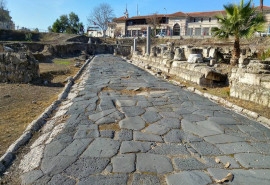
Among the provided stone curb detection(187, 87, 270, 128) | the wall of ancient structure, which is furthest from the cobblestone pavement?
the wall of ancient structure

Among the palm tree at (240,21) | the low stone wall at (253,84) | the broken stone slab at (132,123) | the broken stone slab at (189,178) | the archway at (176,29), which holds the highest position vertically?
the archway at (176,29)

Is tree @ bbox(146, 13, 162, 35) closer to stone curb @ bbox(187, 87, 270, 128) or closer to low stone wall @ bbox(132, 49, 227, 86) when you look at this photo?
low stone wall @ bbox(132, 49, 227, 86)

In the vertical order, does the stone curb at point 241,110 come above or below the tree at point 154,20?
below

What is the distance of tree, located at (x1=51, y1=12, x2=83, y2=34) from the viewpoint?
6084cm

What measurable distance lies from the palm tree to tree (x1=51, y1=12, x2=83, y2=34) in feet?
177

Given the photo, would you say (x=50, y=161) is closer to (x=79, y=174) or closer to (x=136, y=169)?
(x=79, y=174)

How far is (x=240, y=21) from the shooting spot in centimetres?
1116

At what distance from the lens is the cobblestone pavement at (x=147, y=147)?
8.96 feet

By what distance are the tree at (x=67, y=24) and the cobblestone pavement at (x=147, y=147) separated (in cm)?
5971

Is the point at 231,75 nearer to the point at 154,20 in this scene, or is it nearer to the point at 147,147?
the point at 147,147

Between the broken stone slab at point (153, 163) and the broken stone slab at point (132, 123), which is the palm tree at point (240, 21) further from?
the broken stone slab at point (153, 163)

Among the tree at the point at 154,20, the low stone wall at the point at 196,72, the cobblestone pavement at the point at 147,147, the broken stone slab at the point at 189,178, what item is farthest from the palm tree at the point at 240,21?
the tree at the point at 154,20

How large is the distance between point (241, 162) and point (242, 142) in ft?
2.15

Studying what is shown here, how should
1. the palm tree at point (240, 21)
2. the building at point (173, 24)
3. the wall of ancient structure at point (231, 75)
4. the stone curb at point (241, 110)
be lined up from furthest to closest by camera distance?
1. the building at point (173, 24)
2. the palm tree at point (240, 21)
3. the wall of ancient structure at point (231, 75)
4. the stone curb at point (241, 110)
